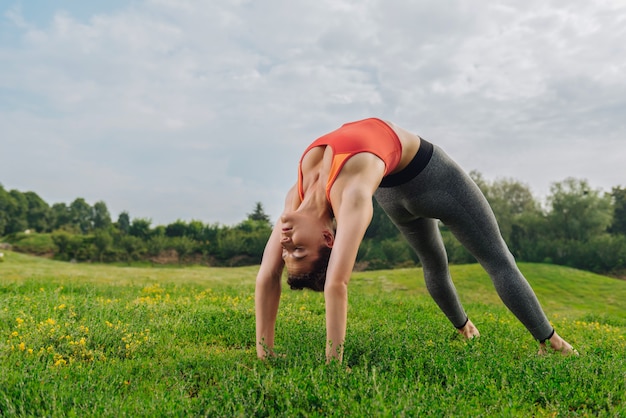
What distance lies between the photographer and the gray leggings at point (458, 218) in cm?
394

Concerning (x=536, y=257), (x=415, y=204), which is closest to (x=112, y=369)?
(x=415, y=204)

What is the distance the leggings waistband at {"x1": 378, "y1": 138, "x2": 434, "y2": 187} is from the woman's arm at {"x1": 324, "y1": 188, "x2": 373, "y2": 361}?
0.99m

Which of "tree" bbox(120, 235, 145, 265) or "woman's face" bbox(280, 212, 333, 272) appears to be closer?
"woman's face" bbox(280, 212, 333, 272)

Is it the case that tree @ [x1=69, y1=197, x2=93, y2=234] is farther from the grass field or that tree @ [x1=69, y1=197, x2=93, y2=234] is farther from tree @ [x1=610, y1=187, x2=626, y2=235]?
the grass field

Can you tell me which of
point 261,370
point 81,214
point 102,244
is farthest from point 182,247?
point 81,214

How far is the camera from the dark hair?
2.95 m

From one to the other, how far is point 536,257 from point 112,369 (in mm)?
25517

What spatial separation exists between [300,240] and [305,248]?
6cm

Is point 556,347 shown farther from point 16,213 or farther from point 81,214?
point 81,214

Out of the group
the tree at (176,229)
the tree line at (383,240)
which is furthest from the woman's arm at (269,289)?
the tree at (176,229)

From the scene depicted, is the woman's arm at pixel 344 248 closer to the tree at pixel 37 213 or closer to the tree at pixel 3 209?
the tree at pixel 3 209

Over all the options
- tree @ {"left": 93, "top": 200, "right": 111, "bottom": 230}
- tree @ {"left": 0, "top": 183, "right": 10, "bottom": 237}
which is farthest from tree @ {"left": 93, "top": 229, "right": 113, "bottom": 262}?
tree @ {"left": 93, "top": 200, "right": 111, "bottom": 230}

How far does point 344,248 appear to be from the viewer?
2.82m

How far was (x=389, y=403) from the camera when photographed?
240 centimetres
